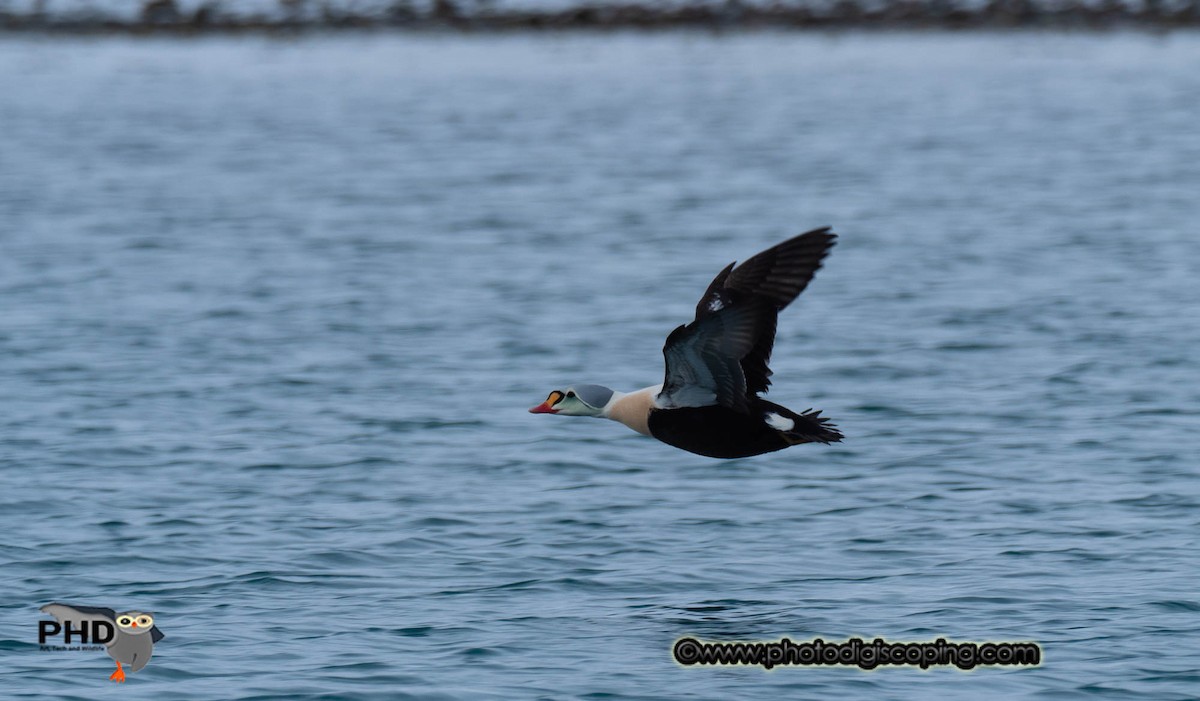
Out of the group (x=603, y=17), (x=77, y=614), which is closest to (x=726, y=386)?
(x=77, y=614)

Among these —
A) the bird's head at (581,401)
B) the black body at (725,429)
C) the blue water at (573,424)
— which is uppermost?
the bird's head at (581,401)

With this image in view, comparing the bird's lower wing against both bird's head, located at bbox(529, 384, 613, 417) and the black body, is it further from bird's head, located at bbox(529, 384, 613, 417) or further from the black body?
bird's head, located at bbox(529, 384, 613, 417)

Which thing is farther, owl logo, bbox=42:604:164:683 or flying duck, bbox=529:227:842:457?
owl logo, bbox=42:604:164:683

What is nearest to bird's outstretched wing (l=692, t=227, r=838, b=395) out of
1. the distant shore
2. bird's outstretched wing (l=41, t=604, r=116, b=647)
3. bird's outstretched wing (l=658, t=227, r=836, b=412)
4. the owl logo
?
bird's outstretched wing (l=658, t=227, r=836, b=412)

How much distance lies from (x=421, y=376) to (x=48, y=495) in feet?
17.6

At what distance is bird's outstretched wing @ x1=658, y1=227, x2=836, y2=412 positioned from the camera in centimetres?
959

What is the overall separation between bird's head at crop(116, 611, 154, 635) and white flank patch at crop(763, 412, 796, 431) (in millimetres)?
3588

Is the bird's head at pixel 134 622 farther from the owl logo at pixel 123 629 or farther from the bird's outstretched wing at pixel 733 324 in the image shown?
the bird's outstretched wing at pixel 733 324

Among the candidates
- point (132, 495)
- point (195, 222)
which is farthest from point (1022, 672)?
point (195, 222)

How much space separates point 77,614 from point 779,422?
13.5 ft

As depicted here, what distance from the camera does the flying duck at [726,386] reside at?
9625 mm

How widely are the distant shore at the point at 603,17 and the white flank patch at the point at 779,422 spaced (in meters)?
61.7

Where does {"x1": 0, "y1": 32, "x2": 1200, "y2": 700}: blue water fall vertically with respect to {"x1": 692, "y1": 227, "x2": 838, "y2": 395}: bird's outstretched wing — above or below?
below

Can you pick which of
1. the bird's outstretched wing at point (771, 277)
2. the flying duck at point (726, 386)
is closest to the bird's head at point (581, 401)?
the flying duck at point (726, 386)
